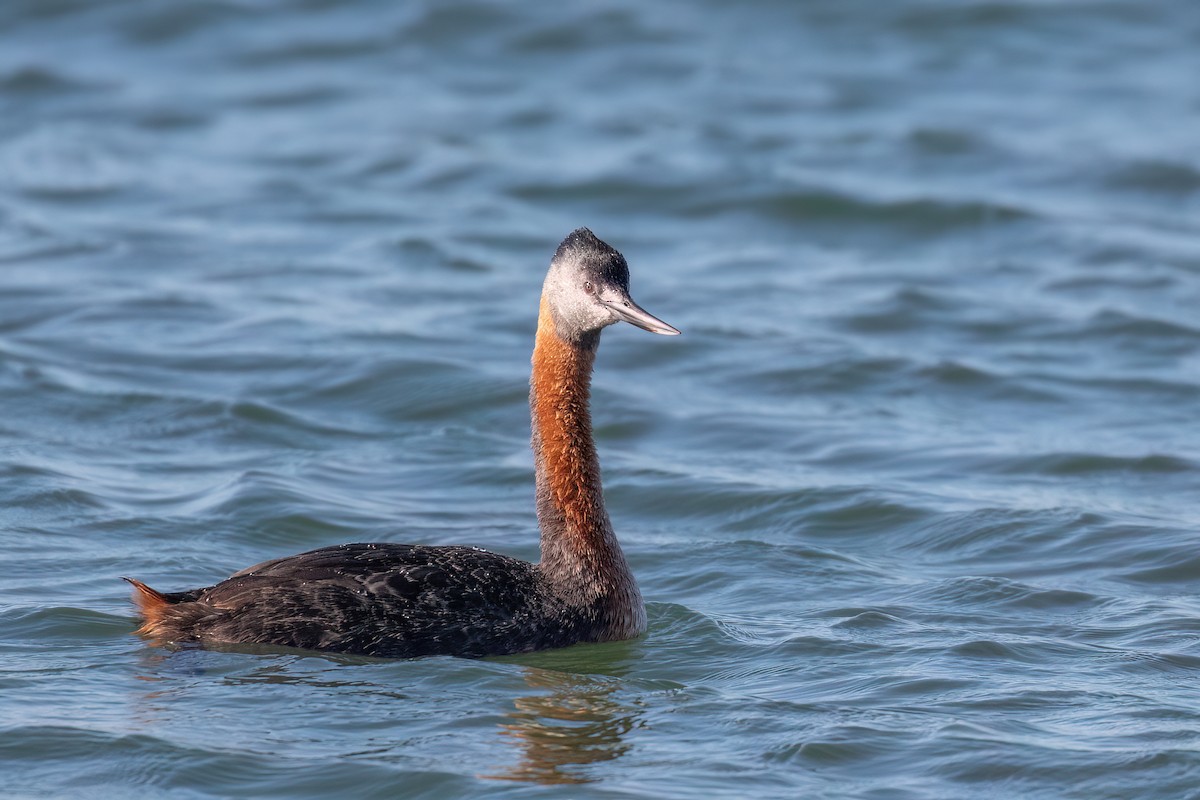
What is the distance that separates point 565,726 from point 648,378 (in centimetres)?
642

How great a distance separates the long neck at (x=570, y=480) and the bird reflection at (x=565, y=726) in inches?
24.2

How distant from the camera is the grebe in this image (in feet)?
26.4

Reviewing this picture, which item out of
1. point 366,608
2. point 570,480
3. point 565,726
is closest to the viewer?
point 565,726

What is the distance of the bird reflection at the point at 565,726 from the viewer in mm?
7281

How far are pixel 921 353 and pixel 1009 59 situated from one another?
33.0 ft

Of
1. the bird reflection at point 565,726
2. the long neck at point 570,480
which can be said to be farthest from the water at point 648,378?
the long neck at point 570,480

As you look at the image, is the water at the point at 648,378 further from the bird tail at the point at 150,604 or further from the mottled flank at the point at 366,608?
the bird tail at the point at 150,604

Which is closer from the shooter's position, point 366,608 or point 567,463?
point 366,608

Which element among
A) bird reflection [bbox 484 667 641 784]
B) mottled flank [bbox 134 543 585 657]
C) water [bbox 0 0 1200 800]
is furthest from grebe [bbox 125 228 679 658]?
bird reflection [bbox 484 667 641 784]

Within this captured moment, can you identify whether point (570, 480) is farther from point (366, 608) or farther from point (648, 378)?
point (648, 378)

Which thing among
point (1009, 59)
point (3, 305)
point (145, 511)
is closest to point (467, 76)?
point (1009, 59)

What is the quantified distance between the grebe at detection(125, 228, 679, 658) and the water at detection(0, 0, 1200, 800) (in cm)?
15

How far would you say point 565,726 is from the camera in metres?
7.71

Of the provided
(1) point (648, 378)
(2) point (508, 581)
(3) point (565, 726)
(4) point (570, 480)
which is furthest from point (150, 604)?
(1) point (648, 378)
